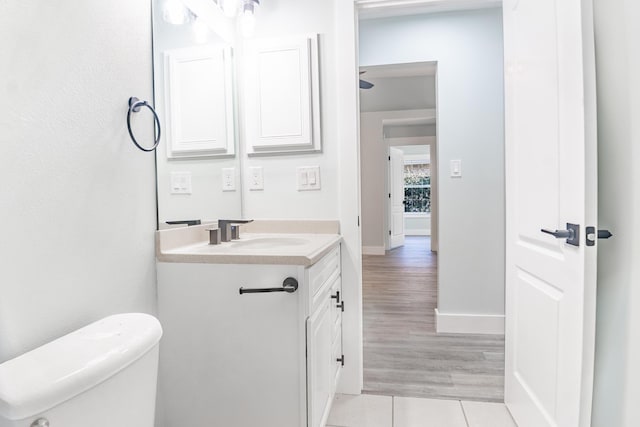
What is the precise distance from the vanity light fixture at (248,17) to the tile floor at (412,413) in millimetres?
2010

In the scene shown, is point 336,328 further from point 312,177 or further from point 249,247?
point 312,177

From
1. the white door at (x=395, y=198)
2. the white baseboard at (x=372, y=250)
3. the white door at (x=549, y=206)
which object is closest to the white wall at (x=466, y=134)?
the white door at (x=549, y=206)

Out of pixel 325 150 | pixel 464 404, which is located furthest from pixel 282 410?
pixel 325 150

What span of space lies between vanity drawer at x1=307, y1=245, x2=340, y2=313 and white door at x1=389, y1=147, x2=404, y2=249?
5182 mm

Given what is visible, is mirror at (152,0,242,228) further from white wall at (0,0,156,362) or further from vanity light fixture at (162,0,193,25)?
white wall at (0,0,156,362)

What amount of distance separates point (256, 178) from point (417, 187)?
8.43 m

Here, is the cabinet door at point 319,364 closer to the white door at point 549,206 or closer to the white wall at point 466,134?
the white door at point 549,206

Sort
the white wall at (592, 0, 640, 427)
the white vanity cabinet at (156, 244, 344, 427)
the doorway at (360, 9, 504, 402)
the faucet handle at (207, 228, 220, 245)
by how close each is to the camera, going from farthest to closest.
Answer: the doorway at (360, 9, 504, 402) < the faucet handle at (207, 228, 220, 245) < the white vanity cabinet at (156, 244, 344, 427) < the white wall at (592, 0, 640, 427)

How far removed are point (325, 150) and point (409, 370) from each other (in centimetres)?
139

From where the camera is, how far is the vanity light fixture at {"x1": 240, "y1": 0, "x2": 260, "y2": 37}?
189cm

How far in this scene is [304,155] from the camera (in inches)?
77.0

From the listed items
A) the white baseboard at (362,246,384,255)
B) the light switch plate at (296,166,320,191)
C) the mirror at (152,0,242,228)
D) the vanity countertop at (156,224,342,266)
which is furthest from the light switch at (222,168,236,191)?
the white baseboard at (362,246,384,255)

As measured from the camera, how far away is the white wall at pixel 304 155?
191cm

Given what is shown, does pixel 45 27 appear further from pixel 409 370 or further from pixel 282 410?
pixel 409 370
